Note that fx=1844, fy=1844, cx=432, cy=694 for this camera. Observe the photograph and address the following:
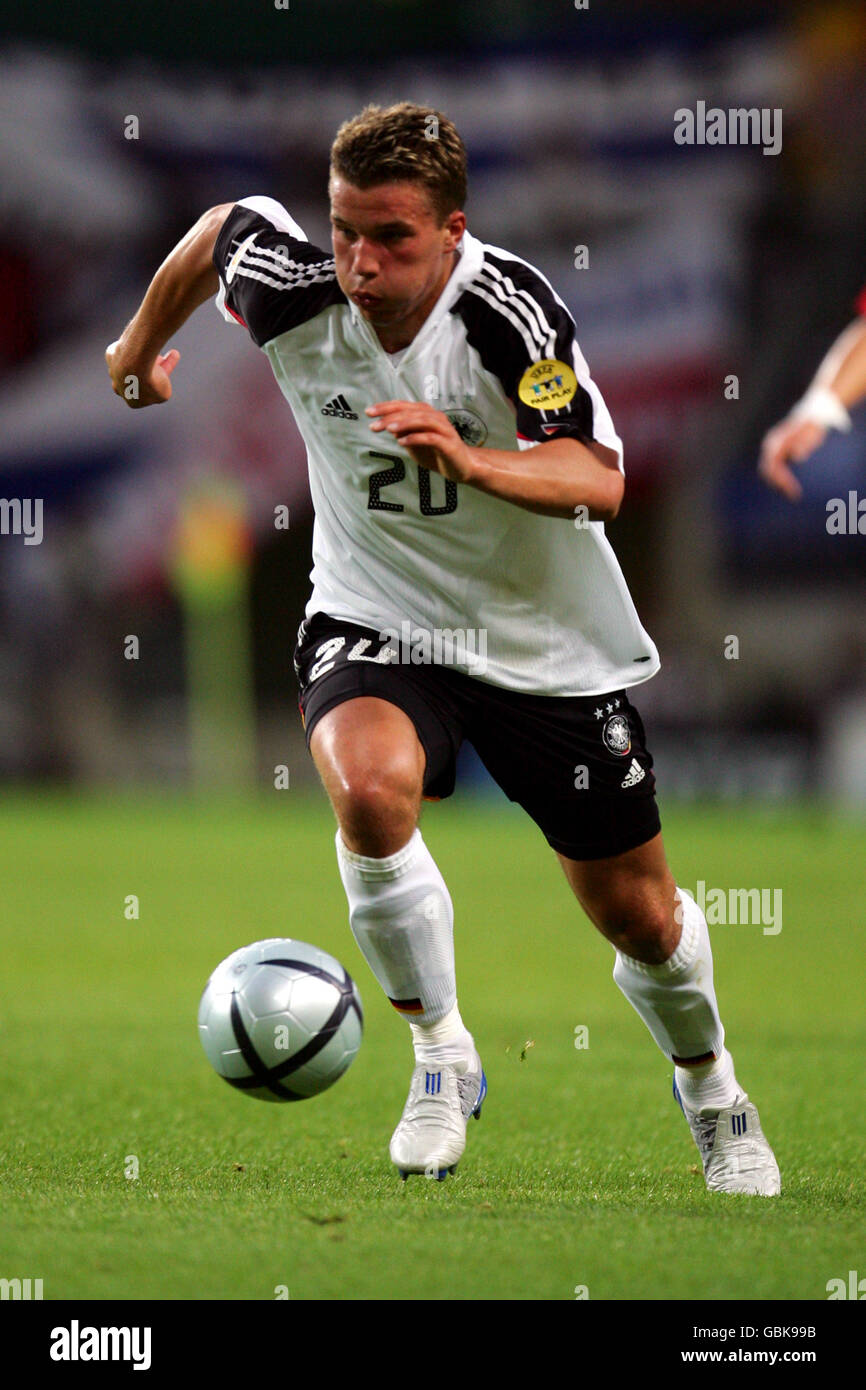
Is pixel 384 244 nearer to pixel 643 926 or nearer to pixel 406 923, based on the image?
pixel 406 923

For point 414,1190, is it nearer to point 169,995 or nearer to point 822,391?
point 822,391

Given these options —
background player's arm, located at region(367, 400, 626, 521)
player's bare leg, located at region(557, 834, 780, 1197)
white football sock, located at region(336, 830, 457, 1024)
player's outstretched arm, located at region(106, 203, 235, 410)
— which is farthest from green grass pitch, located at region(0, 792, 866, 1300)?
player's outstretched arm, located at region(106, 203, 235, 410)

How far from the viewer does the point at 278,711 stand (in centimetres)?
2891

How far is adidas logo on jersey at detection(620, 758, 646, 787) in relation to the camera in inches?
188

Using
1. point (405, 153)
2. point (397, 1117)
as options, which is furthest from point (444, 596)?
point (397, 1117)

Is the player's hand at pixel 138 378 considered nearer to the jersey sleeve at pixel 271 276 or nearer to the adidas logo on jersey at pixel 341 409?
the jersey sleeve at pixel 271 276

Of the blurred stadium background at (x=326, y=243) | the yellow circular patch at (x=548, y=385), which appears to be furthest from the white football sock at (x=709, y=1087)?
the blurred stadium background at (x=326, y=243)

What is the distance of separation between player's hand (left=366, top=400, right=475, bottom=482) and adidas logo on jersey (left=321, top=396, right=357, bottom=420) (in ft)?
1.97

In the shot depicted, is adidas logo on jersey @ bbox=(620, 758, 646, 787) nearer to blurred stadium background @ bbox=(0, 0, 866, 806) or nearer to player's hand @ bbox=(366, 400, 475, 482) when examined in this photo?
player's hand @ bbox=(366, 400, 475, 482)

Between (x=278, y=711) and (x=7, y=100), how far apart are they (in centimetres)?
977

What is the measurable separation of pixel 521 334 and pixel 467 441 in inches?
13.8

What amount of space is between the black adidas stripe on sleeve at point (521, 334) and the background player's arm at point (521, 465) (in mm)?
60
